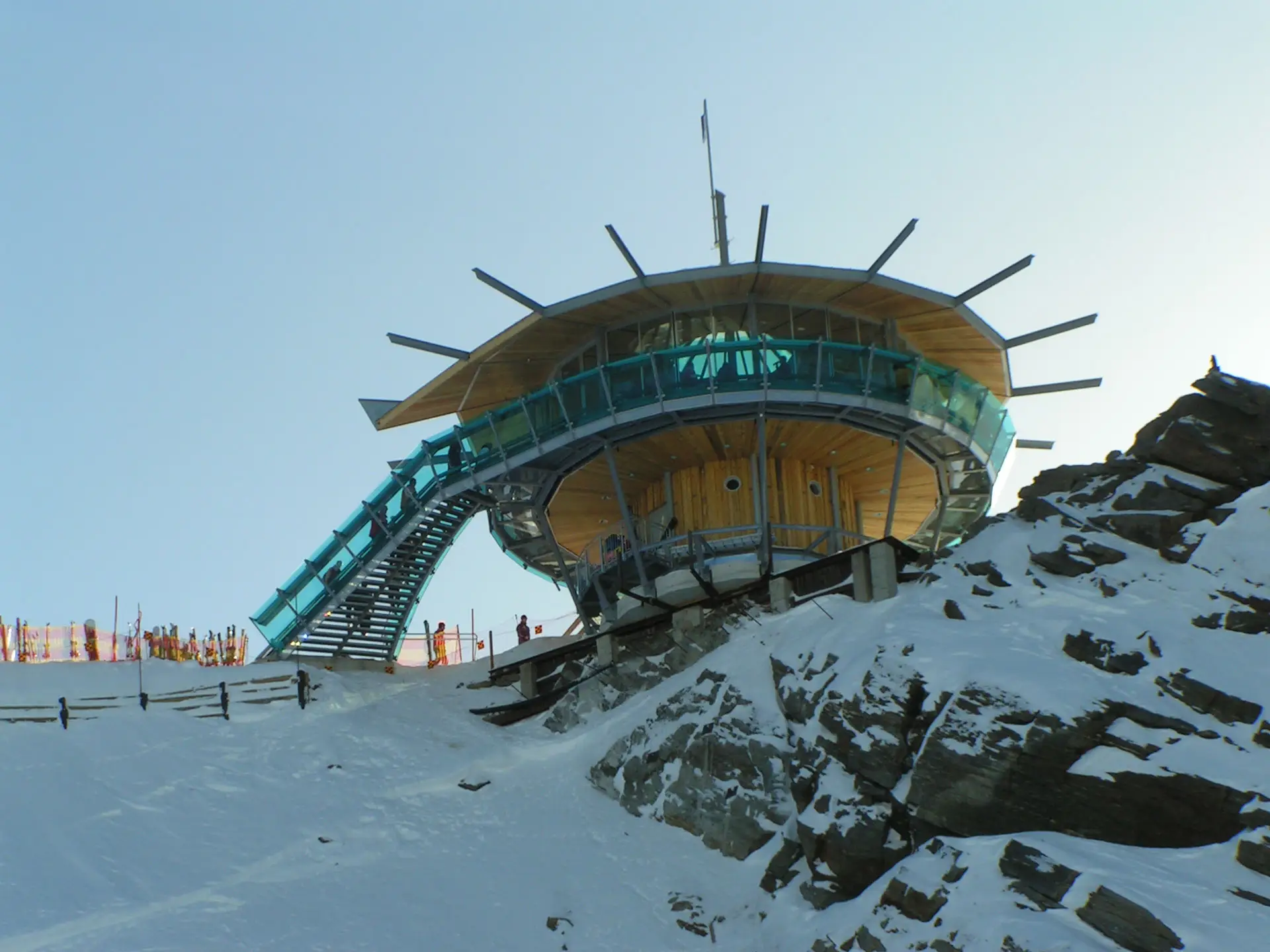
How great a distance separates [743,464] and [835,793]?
14.3m

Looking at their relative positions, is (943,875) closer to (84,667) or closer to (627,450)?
(627,450)

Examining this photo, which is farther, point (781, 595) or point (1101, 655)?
Result: point (781, 595)

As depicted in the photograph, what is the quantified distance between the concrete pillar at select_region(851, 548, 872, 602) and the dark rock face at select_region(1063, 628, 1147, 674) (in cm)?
560

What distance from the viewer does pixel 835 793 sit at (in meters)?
20.1

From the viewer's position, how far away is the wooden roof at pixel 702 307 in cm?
3106

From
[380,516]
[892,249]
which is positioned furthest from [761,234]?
[380,516]

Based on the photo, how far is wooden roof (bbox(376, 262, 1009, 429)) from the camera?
31.1 meters

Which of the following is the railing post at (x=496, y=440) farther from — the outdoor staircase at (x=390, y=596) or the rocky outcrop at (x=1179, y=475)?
the rocky outcrop at (x=1179, y=475)

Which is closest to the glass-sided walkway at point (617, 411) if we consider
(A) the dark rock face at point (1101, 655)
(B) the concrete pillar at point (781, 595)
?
(B) the concrete pillar at point (781, 595)

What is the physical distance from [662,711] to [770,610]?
351 centimetres

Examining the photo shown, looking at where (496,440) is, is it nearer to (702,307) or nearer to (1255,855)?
(702,307)

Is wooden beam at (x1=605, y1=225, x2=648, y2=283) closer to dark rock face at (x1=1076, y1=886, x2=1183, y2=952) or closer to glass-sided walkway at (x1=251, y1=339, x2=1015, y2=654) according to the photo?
glass-sided walkway at (x1=251, y1=339, x2=1015, y2=654)

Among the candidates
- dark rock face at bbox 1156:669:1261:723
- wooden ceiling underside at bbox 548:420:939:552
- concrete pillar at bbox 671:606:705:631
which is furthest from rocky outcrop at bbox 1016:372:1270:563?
wooden ceiling underside at bbox 548:420:939:552

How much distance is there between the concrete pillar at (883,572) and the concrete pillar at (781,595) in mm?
2798
